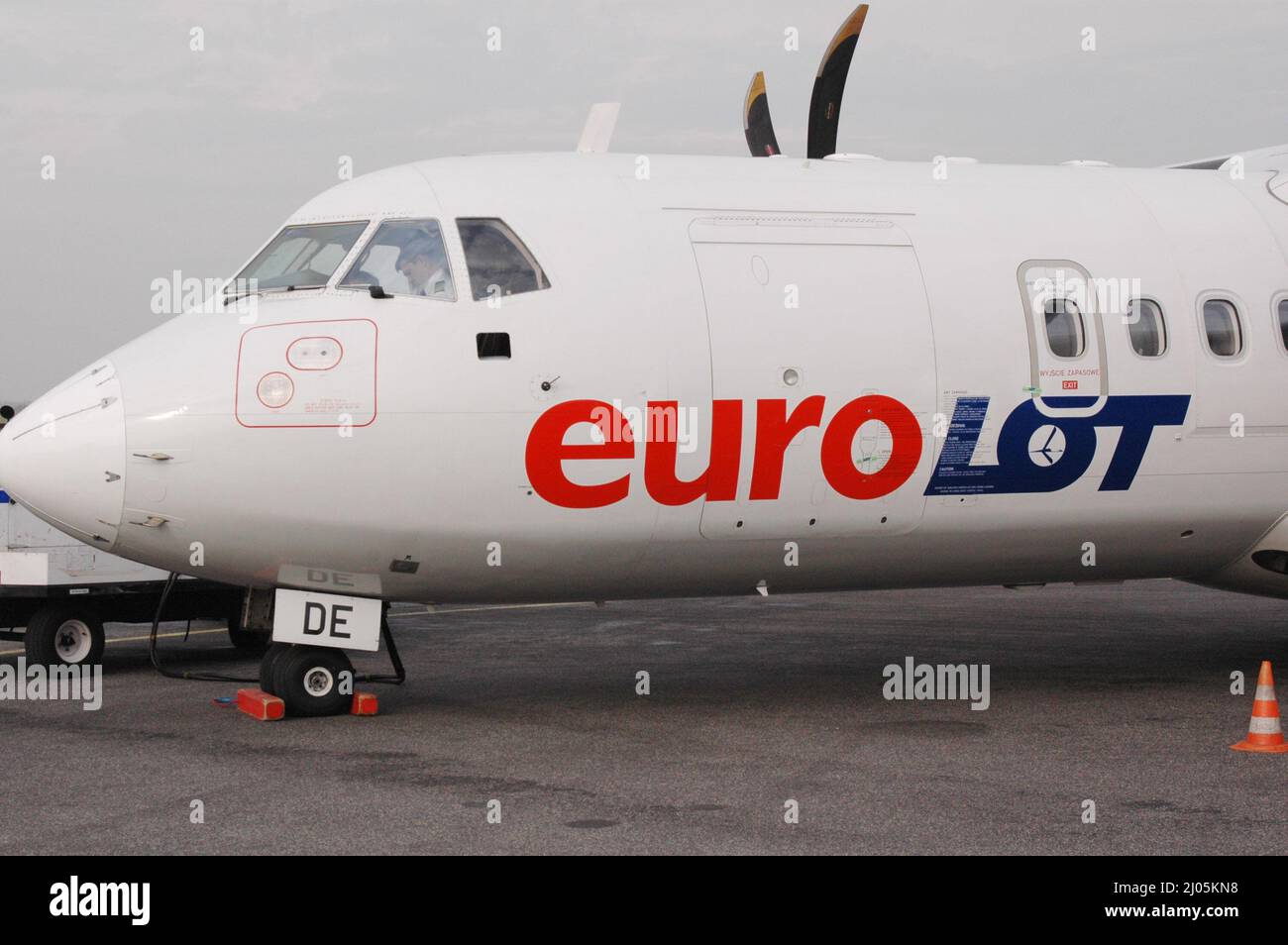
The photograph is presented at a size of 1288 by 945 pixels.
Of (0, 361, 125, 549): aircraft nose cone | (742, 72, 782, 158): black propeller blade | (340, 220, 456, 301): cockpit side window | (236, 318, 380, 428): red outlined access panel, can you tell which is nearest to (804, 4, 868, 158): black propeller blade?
(742, 72, 782, 158): black propeller blade

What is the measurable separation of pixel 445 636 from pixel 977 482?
7604 mm

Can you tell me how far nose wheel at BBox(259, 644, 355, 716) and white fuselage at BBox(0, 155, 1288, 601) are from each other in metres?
0.74

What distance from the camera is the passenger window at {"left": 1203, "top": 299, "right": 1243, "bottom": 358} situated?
11.3 m

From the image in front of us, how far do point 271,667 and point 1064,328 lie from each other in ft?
20.0

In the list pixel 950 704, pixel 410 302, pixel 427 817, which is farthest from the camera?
pixel 950 704

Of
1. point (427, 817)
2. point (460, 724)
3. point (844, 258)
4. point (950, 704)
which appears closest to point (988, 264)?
point (844, 258)

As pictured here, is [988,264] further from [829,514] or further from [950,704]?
[950,704]

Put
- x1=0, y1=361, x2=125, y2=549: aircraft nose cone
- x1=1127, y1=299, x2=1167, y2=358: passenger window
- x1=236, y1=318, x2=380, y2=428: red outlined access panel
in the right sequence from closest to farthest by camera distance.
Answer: x1=0, y1=361, x2=125, y2=549: aircraft nose cone
x1=236, y1=318, x2=380, y2=428: red outlined access panel
x1=1127, y1=299, x2=1167, y2=358: passenger window

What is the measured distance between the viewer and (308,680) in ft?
34.8

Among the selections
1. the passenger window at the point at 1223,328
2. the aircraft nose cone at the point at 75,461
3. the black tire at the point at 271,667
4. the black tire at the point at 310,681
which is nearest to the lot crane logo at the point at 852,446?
the passenger window at the point at 1223,328

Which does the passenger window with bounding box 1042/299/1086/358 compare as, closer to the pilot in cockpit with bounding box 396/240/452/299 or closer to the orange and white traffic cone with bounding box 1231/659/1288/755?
the orange and white traffic cone with bounding box 1231/659/1288/755

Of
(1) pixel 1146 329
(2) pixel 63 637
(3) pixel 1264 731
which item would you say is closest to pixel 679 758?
(3) pixel 1264 731

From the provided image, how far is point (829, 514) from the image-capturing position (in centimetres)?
1048

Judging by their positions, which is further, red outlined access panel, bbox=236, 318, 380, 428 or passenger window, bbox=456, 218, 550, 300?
passenger window, bbox=456, 218, 550, 300
